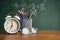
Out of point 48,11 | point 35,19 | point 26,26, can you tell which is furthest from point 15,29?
point 48,11

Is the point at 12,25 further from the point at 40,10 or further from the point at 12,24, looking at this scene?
the point at 40,10

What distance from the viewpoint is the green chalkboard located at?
1888mm

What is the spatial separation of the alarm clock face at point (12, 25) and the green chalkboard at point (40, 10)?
20 centimetres

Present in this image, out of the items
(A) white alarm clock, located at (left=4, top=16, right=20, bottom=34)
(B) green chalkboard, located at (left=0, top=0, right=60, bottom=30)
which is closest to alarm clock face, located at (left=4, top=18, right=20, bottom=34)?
(A) white alarm clock, located at (left=4, top=16, right=20, bottom=34)

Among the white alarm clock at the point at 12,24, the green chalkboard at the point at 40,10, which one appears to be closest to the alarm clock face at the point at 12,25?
the white alarm clock at the point at 12,24

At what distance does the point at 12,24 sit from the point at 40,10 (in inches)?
17.0

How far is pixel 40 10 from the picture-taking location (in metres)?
1.91

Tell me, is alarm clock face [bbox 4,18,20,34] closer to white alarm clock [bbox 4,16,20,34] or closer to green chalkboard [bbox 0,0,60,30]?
white alarm clock [bbox 4,16,20,34]

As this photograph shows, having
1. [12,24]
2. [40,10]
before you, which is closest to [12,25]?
[12,24]

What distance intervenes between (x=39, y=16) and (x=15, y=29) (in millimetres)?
397

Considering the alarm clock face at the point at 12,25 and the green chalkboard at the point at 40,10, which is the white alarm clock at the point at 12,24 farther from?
the green chalkboard at the point at 40,10

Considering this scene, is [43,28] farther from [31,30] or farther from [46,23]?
[31,30]

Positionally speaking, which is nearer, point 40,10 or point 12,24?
point 12,24

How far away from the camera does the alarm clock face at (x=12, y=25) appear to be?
5.51ft
